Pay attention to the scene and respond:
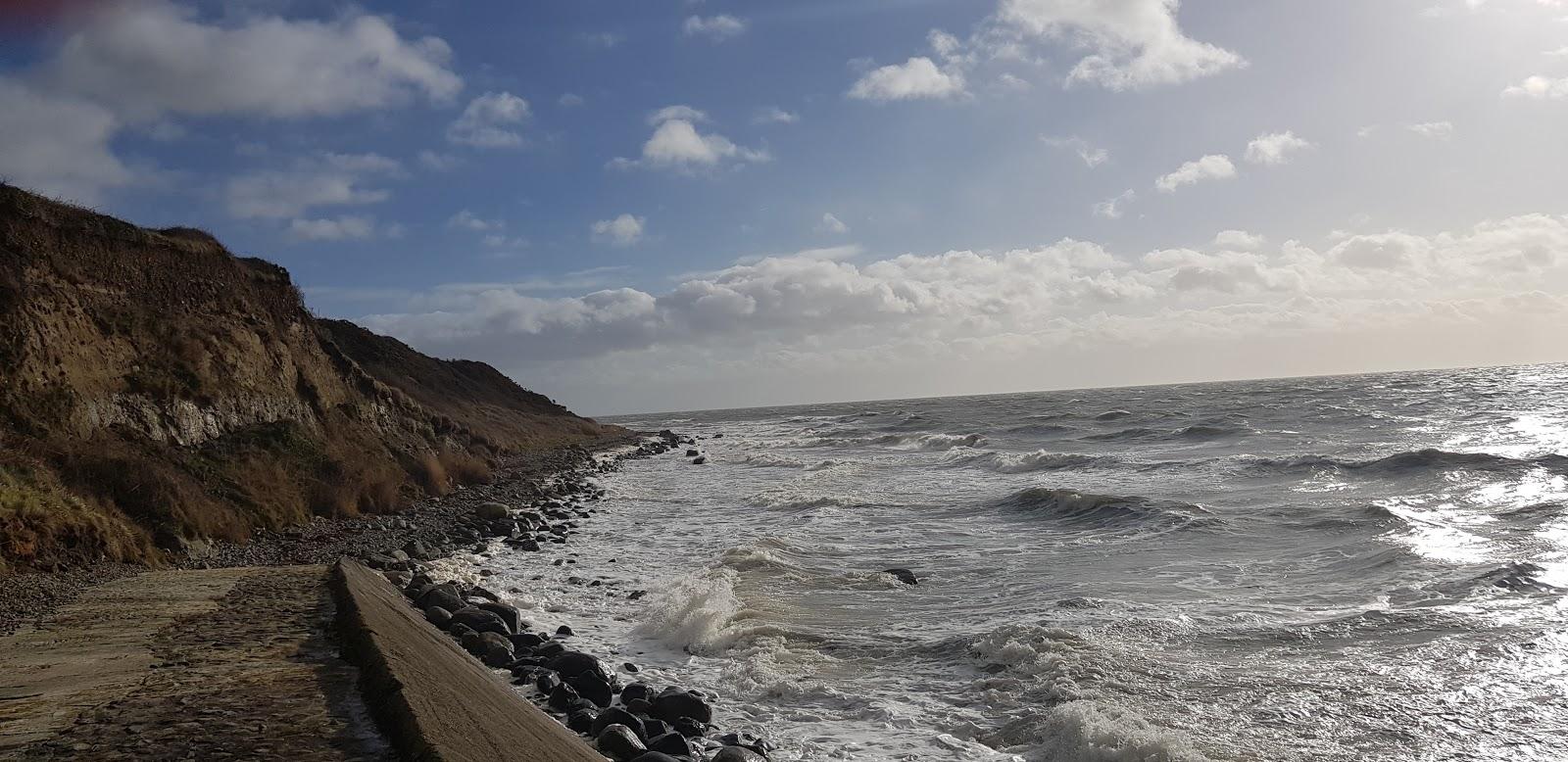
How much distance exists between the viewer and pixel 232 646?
272 inches

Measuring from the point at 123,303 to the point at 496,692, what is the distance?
16.7 metres

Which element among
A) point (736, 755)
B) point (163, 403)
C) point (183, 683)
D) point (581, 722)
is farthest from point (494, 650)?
point (163, 403)

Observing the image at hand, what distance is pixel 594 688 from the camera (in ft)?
28.4

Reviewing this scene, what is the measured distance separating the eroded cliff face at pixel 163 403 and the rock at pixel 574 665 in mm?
6351

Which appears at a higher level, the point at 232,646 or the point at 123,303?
the point at 123,303

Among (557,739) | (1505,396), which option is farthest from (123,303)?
(1505,396)

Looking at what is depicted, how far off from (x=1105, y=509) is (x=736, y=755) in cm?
1662

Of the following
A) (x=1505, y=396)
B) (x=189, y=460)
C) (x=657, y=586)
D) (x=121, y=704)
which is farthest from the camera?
(x=1505, y=396)

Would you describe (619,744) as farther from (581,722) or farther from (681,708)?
(681,708)

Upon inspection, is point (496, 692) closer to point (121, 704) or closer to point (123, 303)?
point (121, 704)

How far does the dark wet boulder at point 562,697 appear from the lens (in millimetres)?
8188

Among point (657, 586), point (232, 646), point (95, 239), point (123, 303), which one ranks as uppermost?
point (95, 239)

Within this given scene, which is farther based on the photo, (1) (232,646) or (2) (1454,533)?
(2) (1454,533)

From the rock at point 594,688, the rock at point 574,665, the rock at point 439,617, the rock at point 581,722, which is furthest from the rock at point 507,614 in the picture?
the rock at point 581,722
